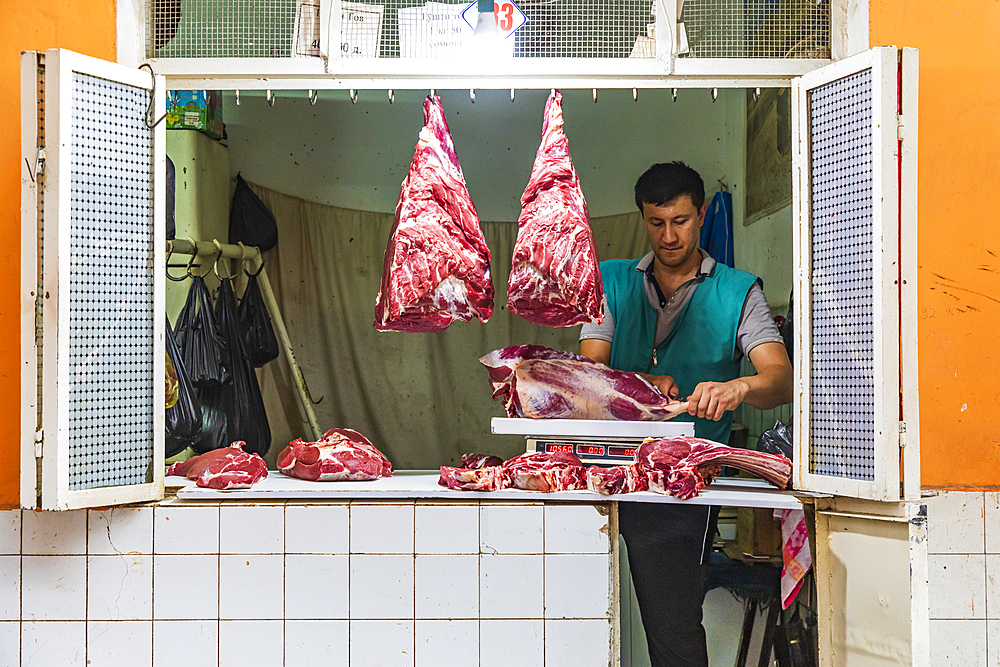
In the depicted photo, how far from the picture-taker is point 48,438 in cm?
229

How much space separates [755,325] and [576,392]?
103 cm

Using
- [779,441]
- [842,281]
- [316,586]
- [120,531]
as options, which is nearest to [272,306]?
[120,531]

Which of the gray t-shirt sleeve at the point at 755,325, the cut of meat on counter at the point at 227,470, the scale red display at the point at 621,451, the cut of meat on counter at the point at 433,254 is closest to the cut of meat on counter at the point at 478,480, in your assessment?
the scale red display at the point at 621,451

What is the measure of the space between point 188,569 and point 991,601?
9.36ft

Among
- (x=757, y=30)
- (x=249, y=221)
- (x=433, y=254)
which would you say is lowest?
(x=433, y=254)

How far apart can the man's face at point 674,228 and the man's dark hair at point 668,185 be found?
0.02m

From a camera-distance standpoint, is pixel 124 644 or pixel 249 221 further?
pixel 249 221

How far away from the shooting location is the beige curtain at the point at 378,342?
4434 millimetres

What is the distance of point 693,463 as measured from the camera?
2580 millimetres

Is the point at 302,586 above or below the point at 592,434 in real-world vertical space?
below

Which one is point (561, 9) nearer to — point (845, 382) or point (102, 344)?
point (845, 382)

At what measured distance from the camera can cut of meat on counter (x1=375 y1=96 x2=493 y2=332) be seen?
2592 mm

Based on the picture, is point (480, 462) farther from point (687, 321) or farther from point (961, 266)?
point (961, 266)

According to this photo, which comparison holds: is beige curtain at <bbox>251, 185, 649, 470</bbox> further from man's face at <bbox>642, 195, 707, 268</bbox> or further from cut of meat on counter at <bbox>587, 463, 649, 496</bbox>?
cut of meat on counter at <bbox>587, 463, 649, 496</bbox>
